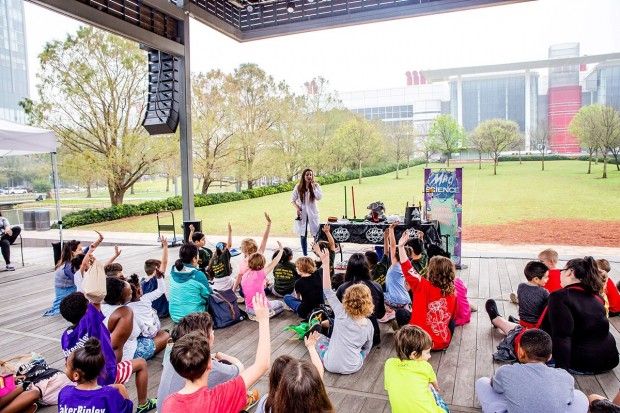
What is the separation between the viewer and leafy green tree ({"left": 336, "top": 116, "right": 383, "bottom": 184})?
18.4m

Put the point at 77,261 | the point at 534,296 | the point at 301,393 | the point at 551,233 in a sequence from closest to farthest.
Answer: the point at 301,393 → the point at 534,296 → the point at 77,261 → the point at 551,233

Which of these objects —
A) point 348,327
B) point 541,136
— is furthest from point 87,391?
point 541,136

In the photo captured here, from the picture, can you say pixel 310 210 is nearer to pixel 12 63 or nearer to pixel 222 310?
pixel 222 310

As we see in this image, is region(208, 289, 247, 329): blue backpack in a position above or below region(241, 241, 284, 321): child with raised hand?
below

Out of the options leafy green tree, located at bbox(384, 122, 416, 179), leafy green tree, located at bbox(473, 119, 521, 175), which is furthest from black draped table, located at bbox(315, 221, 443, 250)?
leafy green tree, located at bbox(384, 122, 416, 179)

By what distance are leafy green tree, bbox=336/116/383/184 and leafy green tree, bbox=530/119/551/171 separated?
6718mm

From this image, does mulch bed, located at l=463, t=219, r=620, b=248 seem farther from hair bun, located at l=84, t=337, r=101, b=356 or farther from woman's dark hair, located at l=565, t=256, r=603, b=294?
hair bun, located at l=84, t=337, r=101, b=356

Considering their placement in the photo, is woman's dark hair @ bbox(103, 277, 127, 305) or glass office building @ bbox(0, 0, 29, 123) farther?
glass office building @ bbox(0, 0, 29, 123)

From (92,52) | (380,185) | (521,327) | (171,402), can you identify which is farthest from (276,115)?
(171,402)

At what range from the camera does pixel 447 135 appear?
1923 centimetres

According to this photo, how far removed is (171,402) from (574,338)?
8.78 ft

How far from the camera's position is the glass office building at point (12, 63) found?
669 inches

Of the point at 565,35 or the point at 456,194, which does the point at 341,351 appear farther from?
the point at 565,35

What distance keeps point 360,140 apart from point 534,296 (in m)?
15.5
